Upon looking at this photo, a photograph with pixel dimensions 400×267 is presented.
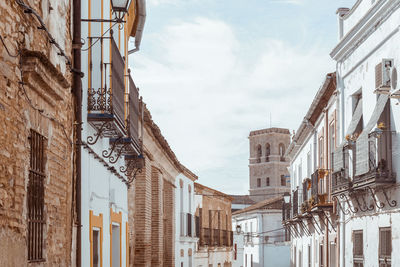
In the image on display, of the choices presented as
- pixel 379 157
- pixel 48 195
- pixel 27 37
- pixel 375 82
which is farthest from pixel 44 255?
pixel 375 82

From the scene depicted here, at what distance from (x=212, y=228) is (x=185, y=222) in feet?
30.8

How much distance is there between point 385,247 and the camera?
1244 centimetres

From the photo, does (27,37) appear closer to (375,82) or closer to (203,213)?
(375,82)

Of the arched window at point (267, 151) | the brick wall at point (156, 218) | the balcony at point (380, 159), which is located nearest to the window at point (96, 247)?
the balcony at point (380, 159)

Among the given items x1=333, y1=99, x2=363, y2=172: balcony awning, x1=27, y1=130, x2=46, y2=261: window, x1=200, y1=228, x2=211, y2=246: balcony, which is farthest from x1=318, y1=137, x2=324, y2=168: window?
x1=27, y1=130, x2=46, y2=261: window

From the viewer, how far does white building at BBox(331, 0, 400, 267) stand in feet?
38.9

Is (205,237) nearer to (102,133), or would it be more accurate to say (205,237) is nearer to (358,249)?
(358,249)

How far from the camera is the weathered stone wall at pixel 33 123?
5680 millimetres

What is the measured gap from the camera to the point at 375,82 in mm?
13133

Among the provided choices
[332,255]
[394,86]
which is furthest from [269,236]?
[394,86]

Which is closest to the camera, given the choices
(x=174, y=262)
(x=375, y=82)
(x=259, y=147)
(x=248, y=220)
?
(x=375, y=82)

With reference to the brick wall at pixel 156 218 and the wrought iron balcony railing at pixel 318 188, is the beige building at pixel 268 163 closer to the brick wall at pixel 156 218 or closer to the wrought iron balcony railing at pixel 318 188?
the brick wall at pixel 156 218

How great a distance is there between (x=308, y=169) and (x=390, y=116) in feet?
40.2

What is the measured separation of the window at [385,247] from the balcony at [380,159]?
2.91 ft
